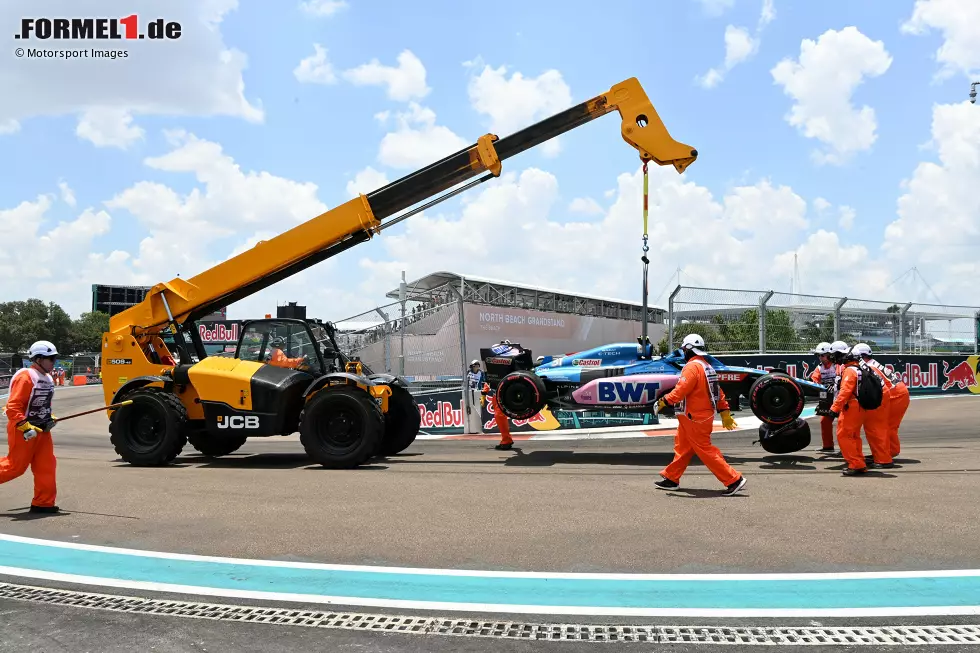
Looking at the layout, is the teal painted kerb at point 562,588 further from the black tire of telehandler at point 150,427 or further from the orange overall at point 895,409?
the orange overall at point 895,409

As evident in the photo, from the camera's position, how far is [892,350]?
21.0 meters

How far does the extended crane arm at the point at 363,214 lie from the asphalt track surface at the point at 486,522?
2613mm

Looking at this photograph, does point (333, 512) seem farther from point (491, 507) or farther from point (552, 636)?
point (552, 636)

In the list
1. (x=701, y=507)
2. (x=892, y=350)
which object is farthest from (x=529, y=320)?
(x=701, y=507)

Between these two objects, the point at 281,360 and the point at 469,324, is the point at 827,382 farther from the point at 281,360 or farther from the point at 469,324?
the point at 469,324

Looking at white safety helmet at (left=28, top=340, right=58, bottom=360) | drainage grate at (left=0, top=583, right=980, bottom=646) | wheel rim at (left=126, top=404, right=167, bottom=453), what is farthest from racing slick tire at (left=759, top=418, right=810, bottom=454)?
white safety helmet at (left=28, top=340, right=58, bottom=360)

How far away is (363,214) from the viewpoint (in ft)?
37.2

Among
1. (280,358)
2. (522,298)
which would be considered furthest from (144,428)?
(522,298)

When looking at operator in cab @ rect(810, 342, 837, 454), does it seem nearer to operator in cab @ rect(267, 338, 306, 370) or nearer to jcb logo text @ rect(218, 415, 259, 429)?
operator in cab @ rect(267, 338, 306, 370)

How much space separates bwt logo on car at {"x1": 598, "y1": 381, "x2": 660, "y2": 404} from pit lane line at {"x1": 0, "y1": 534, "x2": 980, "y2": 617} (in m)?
6.28

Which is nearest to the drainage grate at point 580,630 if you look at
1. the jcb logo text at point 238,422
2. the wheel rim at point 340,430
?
the wheel rim at point 340,430

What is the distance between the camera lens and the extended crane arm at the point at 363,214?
11.0m

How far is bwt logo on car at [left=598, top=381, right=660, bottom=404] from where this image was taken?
11.2 m

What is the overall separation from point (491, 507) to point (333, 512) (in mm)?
1489
